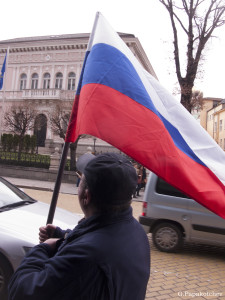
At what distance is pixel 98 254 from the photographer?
123 cm

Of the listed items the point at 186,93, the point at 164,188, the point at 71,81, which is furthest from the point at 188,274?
the point at 71,81

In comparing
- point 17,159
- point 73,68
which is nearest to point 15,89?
point 73,68

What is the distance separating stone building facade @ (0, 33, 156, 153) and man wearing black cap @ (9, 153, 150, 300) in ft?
121

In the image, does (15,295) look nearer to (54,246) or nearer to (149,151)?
(54,246)

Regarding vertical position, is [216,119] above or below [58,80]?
below

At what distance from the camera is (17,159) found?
68.8ft

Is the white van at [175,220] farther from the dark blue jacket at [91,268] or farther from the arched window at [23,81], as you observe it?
the arched window at [23,81]

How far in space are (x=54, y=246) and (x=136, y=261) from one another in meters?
0.41

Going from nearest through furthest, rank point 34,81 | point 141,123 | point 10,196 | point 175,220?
point 141,123
point 10,196
point 175,220
point 34,81

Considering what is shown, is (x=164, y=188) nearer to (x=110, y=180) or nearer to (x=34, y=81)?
(x=110, y=180)

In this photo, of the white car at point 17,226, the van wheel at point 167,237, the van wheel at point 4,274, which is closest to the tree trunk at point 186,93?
the van wheel at point 167,237

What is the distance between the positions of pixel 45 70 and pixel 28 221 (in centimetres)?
4260

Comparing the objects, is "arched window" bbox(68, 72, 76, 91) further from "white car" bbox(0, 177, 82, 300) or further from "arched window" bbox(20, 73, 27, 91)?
"white car" bbox(0, 177, 82, 300)

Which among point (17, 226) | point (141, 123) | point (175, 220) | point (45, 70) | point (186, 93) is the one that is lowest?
point (175, 220)
